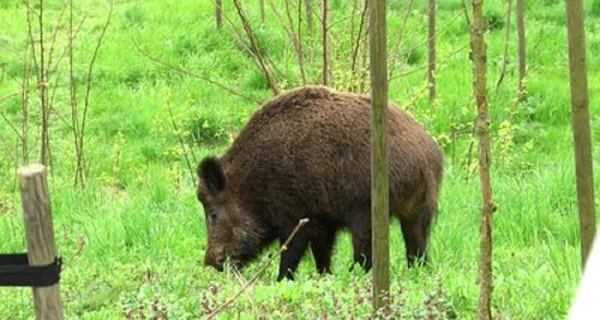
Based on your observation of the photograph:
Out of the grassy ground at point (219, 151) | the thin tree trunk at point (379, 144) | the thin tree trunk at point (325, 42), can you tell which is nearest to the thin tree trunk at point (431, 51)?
the grassy ground at point (219, 151)

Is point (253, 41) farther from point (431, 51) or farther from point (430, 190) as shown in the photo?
point (431, 51)

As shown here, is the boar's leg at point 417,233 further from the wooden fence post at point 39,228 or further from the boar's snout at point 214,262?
the wooden fence post at point 39,228

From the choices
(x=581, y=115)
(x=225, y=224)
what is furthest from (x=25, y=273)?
(x=225, y=224)

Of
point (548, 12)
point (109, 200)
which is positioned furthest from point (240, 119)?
point (548, 12)

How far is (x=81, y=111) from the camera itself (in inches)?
441

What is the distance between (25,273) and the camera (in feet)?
10.3

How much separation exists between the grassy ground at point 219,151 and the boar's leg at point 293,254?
0.38ft

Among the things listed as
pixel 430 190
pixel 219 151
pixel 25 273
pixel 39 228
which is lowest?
pixel 219 151

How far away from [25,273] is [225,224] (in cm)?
316

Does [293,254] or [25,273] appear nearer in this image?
[25,273]

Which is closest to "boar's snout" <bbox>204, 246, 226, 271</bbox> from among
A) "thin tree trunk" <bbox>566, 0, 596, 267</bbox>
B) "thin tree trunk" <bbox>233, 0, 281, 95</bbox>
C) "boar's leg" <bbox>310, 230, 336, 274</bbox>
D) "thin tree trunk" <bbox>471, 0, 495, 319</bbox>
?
"boar's leg" <bbox>310, 230, 336, 274</bbox>

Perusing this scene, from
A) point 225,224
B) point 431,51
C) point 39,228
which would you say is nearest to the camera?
point 39,228

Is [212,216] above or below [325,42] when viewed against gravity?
below

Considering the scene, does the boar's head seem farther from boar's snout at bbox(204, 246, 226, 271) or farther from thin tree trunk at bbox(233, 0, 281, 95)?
thin tree trunk at bbox(233, 0, 281, 95)
